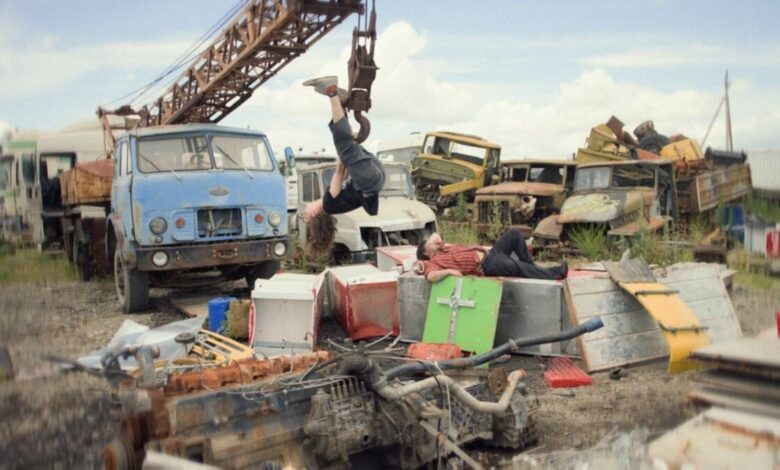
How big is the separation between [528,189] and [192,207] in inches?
309

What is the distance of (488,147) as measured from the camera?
16.3m

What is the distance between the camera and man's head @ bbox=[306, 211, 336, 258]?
762 cm

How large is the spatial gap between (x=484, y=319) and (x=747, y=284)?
5074mm

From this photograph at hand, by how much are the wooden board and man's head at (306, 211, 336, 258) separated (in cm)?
292

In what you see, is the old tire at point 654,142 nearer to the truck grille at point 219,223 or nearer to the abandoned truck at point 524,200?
the abandoned truck at point 524,200

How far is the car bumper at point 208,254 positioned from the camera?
782 cm

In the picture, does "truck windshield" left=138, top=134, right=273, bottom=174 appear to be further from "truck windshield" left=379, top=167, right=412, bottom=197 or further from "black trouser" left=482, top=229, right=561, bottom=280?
"black trouser" left=482, top=229, right=561, bottom=280

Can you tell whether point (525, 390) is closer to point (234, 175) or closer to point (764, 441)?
point (764, 441)

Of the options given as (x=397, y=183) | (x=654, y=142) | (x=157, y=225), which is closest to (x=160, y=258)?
(x=157, y=225)

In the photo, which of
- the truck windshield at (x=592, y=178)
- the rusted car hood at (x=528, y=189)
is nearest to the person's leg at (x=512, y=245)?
the truck windshield at (x=592, y=178)

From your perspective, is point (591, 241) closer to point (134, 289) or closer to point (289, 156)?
point (289, 156)

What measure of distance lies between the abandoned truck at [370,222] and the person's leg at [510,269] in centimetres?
349

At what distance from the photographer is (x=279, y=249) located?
8.56 m

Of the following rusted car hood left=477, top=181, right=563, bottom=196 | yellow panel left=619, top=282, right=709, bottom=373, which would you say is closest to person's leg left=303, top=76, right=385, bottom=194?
yellow panel left=619, top=282, right=709, bottom=373
